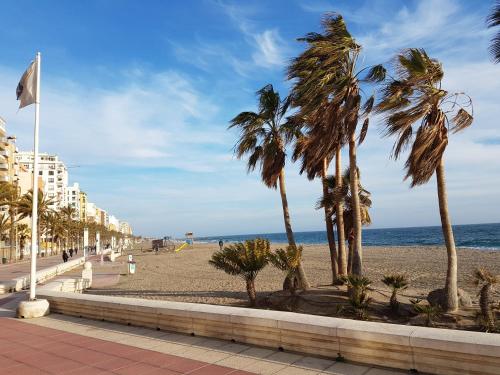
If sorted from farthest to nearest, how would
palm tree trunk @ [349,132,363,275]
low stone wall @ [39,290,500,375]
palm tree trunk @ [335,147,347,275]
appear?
palm tree trunk @ [335,147,347,275] → palm tree trunk @ [349,132,363,275] → low stone wall @ [39,290,500,375]

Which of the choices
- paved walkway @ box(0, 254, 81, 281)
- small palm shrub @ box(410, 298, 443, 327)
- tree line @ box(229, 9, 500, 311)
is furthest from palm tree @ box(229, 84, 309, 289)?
paved walkway @ box(0, 254, 81, 281)

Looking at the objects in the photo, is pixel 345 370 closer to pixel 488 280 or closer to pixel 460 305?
pixel 488 280

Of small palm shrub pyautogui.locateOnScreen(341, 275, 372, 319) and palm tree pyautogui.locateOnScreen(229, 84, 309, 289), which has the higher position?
palm tree pyautogui.locateOnScreen(229, 84, 309, 289)

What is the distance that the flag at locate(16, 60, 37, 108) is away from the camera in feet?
35.3

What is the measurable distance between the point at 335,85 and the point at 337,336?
27.4 ft

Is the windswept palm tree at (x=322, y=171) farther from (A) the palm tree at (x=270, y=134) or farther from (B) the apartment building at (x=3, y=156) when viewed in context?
(B) the apartment building at (x=3, y=156)

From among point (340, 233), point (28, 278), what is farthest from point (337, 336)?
point (28, 278)

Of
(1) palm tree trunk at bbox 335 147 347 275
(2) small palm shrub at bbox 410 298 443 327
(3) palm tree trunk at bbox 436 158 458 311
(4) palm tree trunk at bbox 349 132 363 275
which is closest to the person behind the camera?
(2) small palm shrub at bbox 410 298 443 327

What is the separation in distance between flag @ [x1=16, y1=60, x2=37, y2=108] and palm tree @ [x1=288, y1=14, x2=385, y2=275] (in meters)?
7.01

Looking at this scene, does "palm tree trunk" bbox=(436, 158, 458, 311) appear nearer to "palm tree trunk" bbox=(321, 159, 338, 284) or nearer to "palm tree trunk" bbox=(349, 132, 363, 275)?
"palm tree trunk" bbox=(349, 132, 363, 275)

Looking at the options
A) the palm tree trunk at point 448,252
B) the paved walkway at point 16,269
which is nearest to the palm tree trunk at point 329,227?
the palm tree trunk at point 448,252

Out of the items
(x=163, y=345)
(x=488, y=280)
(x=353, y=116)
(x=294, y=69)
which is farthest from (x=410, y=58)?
(x=163, y=345)

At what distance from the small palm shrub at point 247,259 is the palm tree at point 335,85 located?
2612 mm

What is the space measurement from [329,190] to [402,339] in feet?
38.7
